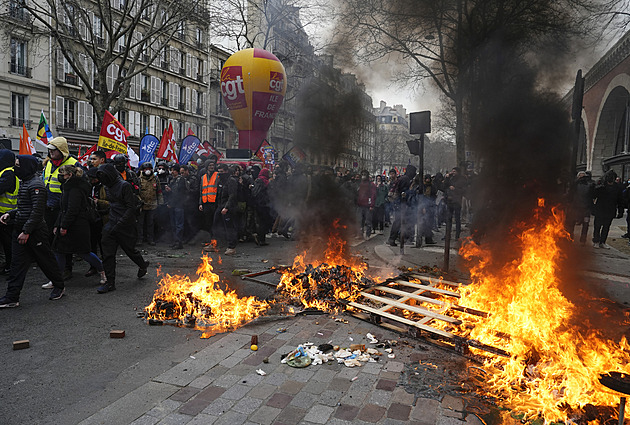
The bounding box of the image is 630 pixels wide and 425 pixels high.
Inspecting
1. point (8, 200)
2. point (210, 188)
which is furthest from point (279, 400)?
point (210, 188)

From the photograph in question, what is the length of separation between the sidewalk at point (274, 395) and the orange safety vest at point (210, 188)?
19.5 ft

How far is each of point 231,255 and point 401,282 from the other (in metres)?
4.15

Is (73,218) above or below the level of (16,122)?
below

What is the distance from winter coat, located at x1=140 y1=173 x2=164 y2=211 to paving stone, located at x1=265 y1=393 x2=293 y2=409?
7.42 meters

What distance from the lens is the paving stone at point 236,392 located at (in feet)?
10.0

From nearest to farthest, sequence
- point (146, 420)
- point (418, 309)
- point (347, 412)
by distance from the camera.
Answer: point (146, 420) → point (347, 412) → point (418, 309)

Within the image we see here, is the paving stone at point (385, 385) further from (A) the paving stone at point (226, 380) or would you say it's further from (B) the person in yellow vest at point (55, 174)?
(B) the person in yellow vest at point (55, 174)

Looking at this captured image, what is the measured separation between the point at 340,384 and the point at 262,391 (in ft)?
1.92

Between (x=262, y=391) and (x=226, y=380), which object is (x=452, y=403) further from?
(x=226, y=380)

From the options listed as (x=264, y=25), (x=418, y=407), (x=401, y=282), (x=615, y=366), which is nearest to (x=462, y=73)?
(x=401, y=282)

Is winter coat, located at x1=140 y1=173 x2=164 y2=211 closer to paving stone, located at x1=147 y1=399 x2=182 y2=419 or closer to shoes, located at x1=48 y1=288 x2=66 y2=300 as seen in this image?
shoes, located at x1=48 y1=288 x2=66 y2=300

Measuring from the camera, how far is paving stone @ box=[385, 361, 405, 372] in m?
3.49

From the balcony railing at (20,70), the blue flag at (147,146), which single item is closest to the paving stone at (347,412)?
the blue flag at (147,146)

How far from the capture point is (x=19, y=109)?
2586 cm
